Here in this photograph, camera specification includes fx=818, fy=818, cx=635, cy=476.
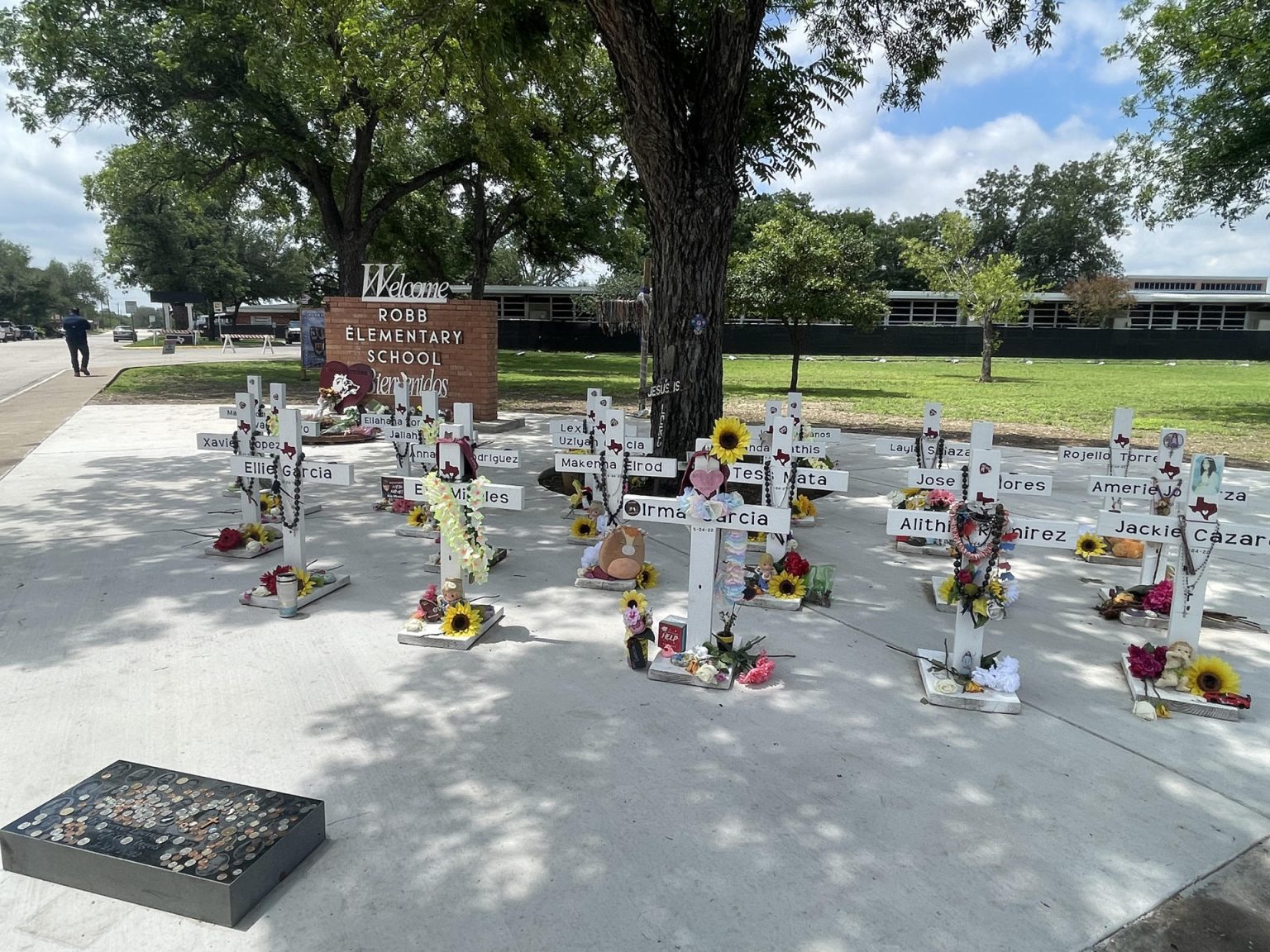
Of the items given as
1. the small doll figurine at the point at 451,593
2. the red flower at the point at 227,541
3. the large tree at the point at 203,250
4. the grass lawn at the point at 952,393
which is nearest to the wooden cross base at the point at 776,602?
the small doll figurine at the point at 451,593

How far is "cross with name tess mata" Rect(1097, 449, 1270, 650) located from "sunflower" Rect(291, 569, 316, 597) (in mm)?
4681

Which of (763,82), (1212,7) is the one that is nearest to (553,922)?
(763,82)

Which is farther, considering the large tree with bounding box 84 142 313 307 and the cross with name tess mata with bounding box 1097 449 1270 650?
the large tree with bounding box 84 142 313 307

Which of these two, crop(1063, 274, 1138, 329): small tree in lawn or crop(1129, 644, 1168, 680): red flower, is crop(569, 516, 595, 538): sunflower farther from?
crop(1063, 274, 1138, 329): small tree in lawn

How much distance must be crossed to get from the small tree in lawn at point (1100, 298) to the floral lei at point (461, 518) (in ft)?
146

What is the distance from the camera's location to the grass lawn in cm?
1443

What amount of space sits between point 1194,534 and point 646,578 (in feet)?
10.5

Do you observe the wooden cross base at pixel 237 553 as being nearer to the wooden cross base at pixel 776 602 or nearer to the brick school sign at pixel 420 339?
the wooden cross base at pixel 776 602

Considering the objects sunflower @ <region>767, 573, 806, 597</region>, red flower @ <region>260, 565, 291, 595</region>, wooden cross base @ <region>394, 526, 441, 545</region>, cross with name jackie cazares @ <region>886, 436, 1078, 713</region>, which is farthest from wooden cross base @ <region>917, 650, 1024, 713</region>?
wooden cross base @ <region>394, 526, 441, 545</region>

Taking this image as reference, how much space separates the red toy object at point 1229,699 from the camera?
393 cm

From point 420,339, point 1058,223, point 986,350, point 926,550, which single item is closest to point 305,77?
point 420,339

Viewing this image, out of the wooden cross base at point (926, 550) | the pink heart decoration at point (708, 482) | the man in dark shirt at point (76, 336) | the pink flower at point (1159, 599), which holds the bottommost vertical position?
the wooden cross base at point (926, 550)

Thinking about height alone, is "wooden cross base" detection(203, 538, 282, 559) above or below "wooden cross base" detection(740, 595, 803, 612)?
below

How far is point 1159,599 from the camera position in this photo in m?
5.18
